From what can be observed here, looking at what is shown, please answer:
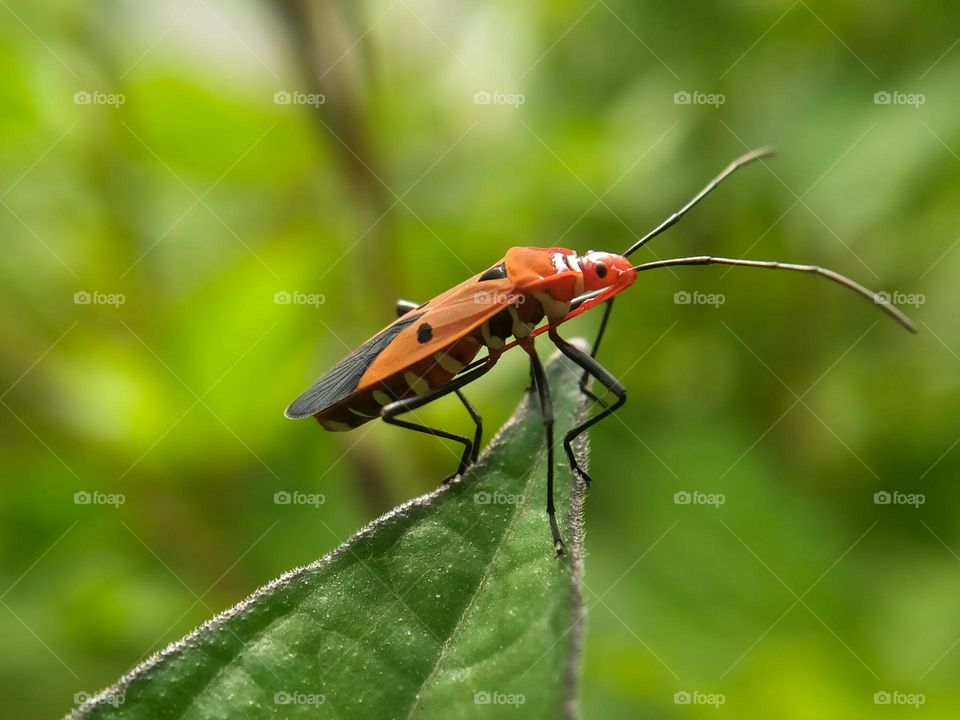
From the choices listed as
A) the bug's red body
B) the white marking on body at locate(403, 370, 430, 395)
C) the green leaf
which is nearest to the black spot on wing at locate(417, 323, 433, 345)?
the bug's red body

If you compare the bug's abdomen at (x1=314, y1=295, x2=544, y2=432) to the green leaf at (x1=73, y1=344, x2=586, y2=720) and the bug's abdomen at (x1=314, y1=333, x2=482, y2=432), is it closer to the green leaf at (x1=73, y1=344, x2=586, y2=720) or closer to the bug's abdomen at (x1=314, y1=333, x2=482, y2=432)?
the bug's abdomen at (x1=314, y1=333, x2=482, y2=432)

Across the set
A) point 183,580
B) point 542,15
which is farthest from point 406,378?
point 542,15

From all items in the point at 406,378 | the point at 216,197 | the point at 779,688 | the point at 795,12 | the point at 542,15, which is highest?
the point at 542,15

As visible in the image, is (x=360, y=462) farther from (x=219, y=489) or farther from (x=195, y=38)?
(x=195, y=38)

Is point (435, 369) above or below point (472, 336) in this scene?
below

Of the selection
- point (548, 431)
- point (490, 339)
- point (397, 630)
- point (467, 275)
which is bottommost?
point (397, 630)

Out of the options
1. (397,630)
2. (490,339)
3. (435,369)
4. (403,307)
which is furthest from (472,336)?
(397,630)

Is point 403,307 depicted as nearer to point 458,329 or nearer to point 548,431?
point 458,329

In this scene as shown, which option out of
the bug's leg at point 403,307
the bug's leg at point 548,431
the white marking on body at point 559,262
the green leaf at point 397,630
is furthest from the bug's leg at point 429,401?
the green leaf at point 397,630
